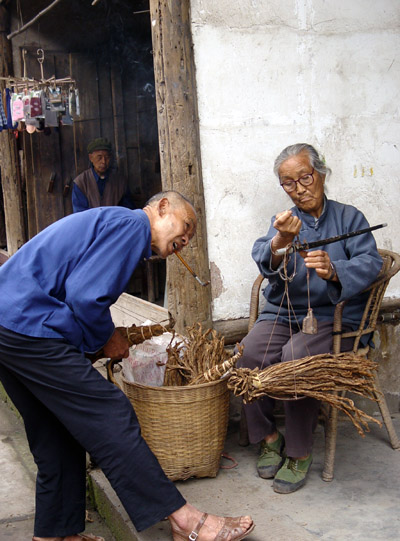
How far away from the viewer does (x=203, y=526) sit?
8.81 ft

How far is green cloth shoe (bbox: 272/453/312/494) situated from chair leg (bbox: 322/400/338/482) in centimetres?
9

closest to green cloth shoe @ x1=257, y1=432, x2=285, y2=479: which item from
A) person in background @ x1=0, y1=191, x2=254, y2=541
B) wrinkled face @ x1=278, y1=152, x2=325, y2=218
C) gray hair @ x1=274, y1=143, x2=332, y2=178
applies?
person in background @ x1=0, y1=191, x2=254, y2=541

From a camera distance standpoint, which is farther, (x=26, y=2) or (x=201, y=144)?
(x=26, y=2)

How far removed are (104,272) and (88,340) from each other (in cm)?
37

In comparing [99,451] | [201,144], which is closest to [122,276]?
[99,451]

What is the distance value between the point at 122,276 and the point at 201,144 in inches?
64.1

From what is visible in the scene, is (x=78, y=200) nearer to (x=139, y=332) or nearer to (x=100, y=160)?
(x=100, y=160)

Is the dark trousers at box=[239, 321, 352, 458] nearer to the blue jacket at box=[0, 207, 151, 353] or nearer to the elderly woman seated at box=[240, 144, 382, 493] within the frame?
the elderly woman seated at box=[240, 144, 382, 493]

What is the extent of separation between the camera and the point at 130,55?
7684 millimetres

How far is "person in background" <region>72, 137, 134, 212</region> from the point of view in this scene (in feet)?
23.0

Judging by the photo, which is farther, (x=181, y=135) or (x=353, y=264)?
(x=181, y=135)

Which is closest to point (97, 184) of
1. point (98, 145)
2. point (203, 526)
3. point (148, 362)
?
point (98, 145)

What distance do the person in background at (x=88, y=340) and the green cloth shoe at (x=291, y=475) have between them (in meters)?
0.49

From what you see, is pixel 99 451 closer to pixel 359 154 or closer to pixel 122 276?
pixel 122 276
